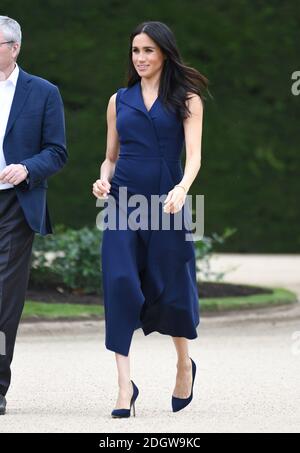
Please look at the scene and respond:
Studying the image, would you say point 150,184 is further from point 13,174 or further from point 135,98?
point 13,174

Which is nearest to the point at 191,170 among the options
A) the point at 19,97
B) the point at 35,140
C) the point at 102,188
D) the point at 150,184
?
the point at 150,184

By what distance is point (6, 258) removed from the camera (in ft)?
20.5

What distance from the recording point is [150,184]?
613cm

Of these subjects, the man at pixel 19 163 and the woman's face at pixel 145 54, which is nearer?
the woman's face at pixel 145 54

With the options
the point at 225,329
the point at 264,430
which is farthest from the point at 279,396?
the point at 225,329

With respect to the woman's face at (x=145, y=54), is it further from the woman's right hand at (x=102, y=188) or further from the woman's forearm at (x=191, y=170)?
the woman's right hand at (x=102, y=188)

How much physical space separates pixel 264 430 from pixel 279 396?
106cm

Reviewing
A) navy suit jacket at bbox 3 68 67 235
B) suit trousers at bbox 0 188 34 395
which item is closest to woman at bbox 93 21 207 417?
navy suit jacket at bbox 3 68 67 235

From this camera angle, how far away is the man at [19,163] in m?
6.22

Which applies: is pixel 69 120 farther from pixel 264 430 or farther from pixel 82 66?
pixel 264 430

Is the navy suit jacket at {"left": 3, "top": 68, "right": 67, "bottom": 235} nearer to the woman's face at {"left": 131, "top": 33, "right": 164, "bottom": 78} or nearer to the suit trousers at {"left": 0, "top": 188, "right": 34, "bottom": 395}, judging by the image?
the suit trousers at {"left": 0, "top": 188, "right": 34, "bottom": 395}

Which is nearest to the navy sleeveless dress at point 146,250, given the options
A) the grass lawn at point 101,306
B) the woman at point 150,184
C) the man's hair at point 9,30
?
the woman at point 150,184

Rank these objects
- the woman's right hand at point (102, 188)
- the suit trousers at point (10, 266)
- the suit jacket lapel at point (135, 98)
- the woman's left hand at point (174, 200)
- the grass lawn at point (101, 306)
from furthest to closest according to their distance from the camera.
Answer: the grass lawn at point (101, 306), the suit trousers at point (10, 266), the suit jacket lapel at point (135, 98), the woman's right hand at point (102, 188), the woman's left hand at point (174, 200)

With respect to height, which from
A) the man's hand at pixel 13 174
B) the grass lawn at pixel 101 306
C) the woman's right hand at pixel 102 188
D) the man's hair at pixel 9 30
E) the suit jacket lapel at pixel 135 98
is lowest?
the grass lawn at pixel 101 306
